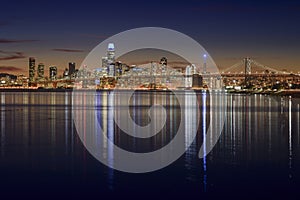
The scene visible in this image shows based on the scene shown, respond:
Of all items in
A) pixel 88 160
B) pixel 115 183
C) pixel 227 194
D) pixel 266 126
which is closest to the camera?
pixel 227 194

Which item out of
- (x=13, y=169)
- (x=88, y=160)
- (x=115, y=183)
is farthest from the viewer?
(x=88, y=160)

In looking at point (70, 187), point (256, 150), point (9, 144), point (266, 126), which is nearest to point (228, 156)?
point (256, 150)

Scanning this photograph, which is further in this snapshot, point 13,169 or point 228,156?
point 228,156

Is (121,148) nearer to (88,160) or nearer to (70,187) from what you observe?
(88,160)

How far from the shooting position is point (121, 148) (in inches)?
392

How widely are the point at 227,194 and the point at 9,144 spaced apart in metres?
6.11

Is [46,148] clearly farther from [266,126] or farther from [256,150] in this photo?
[266,126]

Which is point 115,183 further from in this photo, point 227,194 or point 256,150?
point 256,150

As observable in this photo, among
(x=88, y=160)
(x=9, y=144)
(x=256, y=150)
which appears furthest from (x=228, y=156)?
(x=9, y=144)

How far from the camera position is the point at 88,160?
853 cm

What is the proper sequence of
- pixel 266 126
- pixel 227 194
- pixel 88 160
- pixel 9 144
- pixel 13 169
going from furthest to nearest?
1. pixel 266 126
2. pixel 9 144
3. pixel 88 160
4. pixel 13 169
5. pixel 227 194

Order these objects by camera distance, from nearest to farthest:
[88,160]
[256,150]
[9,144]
Result: [88,160] < [256,150] < [9,144]

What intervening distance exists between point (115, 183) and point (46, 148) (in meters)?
3.78

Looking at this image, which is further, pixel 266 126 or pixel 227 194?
pixel 266 126
